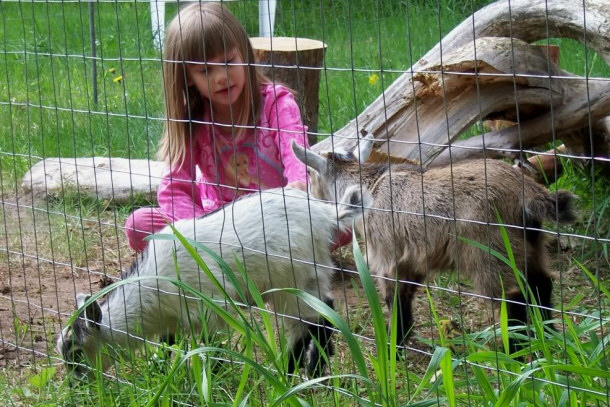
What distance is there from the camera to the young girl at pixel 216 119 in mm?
3988

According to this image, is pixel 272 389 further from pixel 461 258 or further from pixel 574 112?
pixel 574 112

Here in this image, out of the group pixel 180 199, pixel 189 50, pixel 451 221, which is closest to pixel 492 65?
pixel 451 221

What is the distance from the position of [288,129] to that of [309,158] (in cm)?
25

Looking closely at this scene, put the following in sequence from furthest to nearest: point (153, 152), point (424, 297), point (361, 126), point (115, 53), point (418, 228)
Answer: point (115, 53), point (153, 152), point (361, 126), point (424, 297), point (418, 228)

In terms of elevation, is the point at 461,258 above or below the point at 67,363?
above

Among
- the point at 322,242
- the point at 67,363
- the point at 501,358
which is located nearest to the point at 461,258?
the point at 322,242

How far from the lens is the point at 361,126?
16.7 feet

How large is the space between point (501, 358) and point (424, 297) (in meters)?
2.14

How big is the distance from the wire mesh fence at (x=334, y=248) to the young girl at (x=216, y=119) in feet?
0.04

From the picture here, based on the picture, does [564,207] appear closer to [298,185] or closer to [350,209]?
[350,209]

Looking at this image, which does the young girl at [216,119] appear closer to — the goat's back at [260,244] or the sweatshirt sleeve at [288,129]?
the sweatshirt sleeve at [288,129]

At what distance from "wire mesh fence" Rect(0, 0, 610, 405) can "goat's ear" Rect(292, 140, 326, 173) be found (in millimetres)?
23

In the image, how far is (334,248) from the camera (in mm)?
4465

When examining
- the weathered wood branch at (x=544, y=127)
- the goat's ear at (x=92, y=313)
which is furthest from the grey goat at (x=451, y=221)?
the goat's ear at (x=92, y=313)
